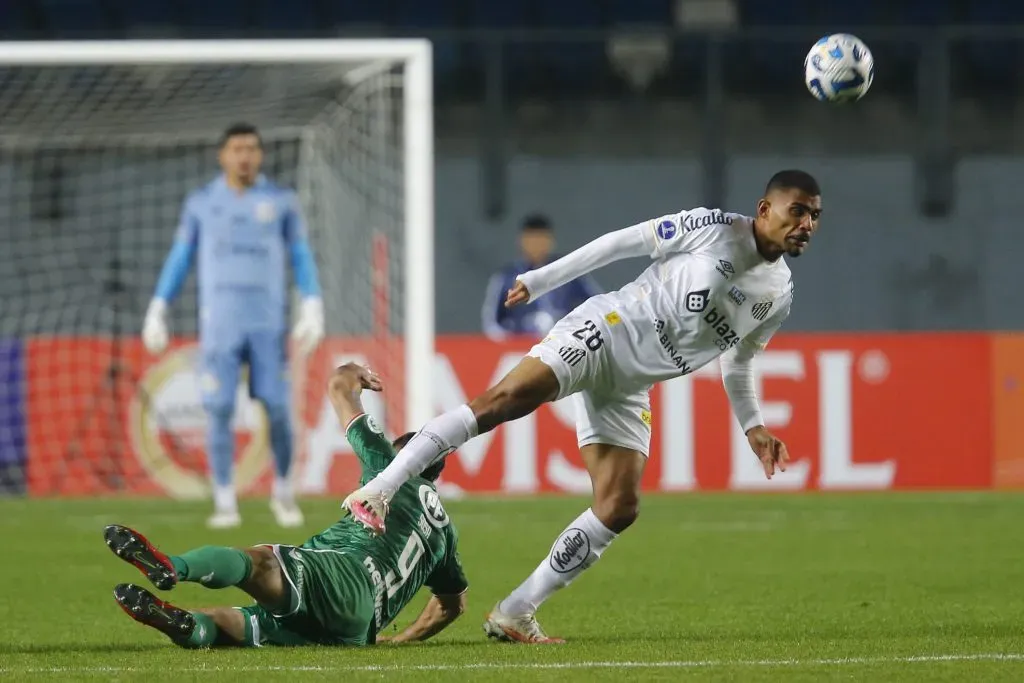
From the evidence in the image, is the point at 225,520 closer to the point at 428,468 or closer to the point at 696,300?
the point at 428,468

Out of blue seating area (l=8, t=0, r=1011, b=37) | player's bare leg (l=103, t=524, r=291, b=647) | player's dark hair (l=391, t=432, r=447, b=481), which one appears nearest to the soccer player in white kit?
player's dark hair (l=391, t=432, r=447, b=481)

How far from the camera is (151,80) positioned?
12297 mm

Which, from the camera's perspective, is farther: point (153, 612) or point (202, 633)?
point (202, 633)

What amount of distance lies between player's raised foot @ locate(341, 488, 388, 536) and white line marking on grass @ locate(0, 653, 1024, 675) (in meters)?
0.48

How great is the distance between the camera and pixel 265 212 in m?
10.9

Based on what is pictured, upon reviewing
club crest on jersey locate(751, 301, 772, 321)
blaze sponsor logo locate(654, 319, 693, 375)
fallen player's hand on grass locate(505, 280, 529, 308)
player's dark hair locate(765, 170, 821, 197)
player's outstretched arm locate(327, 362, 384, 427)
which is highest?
player's dark hair locate(765, 170, 821, 197)

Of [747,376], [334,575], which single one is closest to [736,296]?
[747,376]

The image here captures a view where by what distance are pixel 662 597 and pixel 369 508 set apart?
7.55ft

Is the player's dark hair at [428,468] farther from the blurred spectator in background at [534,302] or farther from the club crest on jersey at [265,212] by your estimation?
the blurred spectator in background at [534,302]

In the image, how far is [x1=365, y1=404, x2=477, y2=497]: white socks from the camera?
211 inches

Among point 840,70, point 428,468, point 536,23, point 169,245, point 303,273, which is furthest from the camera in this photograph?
point 536,23

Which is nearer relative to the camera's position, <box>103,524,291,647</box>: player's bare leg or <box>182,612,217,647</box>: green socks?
<box>103,524,291,647</box>: player's bare leg

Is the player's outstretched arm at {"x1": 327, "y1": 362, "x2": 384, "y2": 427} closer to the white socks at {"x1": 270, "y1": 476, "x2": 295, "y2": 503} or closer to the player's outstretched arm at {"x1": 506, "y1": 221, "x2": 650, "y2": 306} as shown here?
the player's outstretched arm at {"x1": 506, "y1": 221, "x2": 650, "y2": 306}

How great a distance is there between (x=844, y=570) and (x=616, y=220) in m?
10.4
